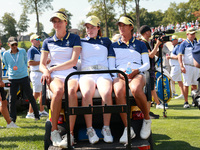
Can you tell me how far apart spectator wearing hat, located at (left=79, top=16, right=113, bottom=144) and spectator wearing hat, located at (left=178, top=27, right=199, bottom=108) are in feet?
18.9

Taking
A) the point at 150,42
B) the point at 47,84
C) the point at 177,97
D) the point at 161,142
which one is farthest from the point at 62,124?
the point at 177,97

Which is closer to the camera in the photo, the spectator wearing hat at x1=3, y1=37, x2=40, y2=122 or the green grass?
the green grass

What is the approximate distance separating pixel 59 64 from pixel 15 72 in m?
4.12

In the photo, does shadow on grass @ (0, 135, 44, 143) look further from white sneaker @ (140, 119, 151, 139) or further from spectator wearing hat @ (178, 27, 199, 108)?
spectator wearing hat @ (178, 27, 199, 108)

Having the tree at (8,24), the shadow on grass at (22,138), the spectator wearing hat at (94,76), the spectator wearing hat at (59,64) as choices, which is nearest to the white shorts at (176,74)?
the shadow on grass at (22,138)

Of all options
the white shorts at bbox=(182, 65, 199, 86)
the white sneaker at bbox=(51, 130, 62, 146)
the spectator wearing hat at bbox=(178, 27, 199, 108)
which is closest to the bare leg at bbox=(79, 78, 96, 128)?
the white sneaker at bbox=(51, 130, 62, 146)

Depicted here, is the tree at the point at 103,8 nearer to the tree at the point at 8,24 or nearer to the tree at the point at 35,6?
the tree at the point at 35,6

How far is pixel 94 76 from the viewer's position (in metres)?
4.82

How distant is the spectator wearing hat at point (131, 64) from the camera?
446 cm

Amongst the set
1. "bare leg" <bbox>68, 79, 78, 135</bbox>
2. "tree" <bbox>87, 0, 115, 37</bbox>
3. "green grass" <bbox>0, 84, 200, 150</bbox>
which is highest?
"tree" <bbox>87, 0, 115, 37</bbox>

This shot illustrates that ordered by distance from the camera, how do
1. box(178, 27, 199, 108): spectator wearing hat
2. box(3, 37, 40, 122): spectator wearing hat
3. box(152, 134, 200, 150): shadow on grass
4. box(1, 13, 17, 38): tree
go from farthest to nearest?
box(1, 13, 17, 38): tree < box(178, 27, 199, 108): spectator wearing hat < box(3, 37, 40, 122): spectator wearing hat < box(152, 134, 200, 150): shadow on grass

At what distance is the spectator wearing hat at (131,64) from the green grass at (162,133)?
1514 mm

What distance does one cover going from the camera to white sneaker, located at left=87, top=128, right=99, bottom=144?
4.31 metres

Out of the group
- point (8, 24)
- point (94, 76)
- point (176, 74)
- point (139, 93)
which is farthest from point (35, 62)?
point (8, 24)
